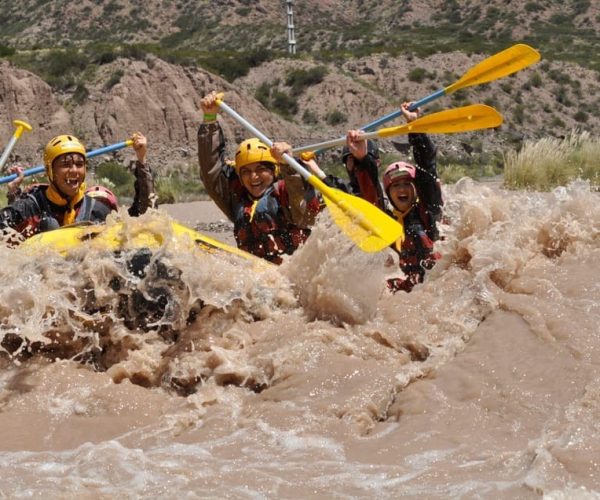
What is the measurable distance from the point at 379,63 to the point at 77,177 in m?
30.0

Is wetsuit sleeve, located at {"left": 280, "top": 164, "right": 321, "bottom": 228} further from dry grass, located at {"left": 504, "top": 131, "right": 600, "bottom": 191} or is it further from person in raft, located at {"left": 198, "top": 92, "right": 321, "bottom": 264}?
dry grass, located at {"left": 504, "top": 131, "right": 600, "bottom": 191}

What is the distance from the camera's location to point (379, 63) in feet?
113

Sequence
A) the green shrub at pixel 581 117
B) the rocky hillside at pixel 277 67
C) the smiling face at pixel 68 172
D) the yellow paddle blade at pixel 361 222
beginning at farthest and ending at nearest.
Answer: the green shrub at pixel 581 117
the rocky hillside at pixel 277 67
the smiling face at pixel 68 172
the yellow paddle blade at pixel 361 222

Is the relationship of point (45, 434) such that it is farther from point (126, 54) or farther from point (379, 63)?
point (379, 63)

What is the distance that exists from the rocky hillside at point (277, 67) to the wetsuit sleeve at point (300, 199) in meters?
14.4

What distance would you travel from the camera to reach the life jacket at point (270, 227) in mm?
5336

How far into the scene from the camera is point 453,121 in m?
5.21

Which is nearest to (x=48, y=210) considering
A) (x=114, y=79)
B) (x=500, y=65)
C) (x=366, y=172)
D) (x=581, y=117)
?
(x=366, y=172)

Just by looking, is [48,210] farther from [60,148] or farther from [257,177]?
[257,177]

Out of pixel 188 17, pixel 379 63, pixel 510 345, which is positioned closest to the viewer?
pixel 510 345

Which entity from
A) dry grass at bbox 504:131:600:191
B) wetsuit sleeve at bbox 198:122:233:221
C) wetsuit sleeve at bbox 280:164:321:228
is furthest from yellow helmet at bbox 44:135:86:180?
dry grass at bbox 504:131:600:191

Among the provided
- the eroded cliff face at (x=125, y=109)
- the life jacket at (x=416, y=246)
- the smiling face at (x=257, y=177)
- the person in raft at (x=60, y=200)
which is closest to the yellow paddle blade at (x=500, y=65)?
the life jacket at (x=416, y=246)

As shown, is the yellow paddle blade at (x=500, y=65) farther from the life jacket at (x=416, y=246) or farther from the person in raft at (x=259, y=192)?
the person in raft at (x=259, y=192)

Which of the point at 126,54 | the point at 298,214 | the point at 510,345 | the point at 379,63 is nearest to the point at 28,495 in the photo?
the point at 510,345
